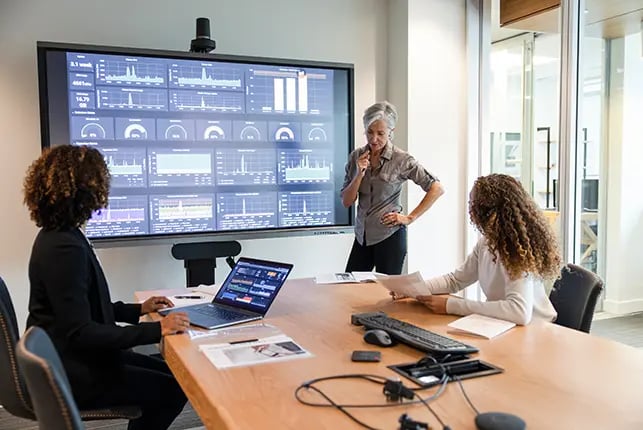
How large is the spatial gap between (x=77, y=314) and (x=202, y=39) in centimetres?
214

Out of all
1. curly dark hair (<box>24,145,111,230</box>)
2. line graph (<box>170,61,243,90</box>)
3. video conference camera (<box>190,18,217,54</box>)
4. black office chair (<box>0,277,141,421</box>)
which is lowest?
black office chair (<box>0,277,141,421</box>)

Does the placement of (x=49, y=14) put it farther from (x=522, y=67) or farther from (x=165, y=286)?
(x=522, y=67)

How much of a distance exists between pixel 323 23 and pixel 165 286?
2.07 metres

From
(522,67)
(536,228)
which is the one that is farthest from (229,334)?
(522,67)

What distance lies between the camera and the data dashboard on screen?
10.6ft

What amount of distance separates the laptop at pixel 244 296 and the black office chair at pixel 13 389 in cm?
35

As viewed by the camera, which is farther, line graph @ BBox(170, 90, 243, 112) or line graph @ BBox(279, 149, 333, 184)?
line graph @ BBox(279, 149, 333, 184)

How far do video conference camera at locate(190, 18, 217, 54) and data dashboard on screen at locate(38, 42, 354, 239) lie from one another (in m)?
0.07

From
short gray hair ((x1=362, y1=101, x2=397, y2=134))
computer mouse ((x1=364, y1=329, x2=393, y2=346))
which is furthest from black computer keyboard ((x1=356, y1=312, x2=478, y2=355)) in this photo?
short gray hair ((x1=362, y1=101, x2=397, y2=134))

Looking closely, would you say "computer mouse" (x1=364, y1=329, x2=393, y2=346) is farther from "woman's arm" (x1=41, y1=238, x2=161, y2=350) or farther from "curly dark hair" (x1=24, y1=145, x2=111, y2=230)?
"curly dark hair" (x1=24, y1=145, x2=111, y2=230)

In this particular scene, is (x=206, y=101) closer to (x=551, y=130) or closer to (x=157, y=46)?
(x=157, y=46)

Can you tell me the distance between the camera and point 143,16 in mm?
3645

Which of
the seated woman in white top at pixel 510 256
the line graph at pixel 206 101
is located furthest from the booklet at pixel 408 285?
the line graph at pixel 206 101

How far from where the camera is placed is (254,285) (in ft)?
7.20
